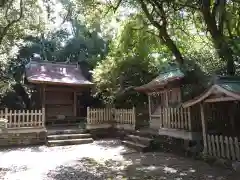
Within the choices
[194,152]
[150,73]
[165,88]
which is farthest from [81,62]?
[194,152]

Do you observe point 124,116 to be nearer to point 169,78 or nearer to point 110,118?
point 110,118

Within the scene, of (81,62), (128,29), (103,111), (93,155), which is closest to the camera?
(93,155)

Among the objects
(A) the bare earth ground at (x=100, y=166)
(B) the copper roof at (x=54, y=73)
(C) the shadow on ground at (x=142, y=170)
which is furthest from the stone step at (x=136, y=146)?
(B) the copper roof at (x=54, y=73)

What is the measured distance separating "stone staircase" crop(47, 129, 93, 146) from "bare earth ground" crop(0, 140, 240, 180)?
1814mm

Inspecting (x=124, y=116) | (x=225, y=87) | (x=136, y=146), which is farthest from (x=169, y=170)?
(x=124, y=116)

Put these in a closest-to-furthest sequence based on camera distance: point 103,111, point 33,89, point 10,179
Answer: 1. point 10,179
2. point 103,111
3. point 33,89

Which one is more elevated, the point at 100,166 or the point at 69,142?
the point at 69,142

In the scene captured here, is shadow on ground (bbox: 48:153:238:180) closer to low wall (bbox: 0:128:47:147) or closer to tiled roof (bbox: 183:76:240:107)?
tiled roof (bbox: 183:76:240:107)

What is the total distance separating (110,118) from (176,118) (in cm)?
648

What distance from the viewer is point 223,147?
344 inches

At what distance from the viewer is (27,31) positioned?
17.7 m

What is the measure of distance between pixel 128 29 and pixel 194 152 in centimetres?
851

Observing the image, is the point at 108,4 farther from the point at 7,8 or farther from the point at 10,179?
the point at 10,179

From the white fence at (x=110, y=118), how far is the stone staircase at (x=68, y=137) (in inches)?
37.6
